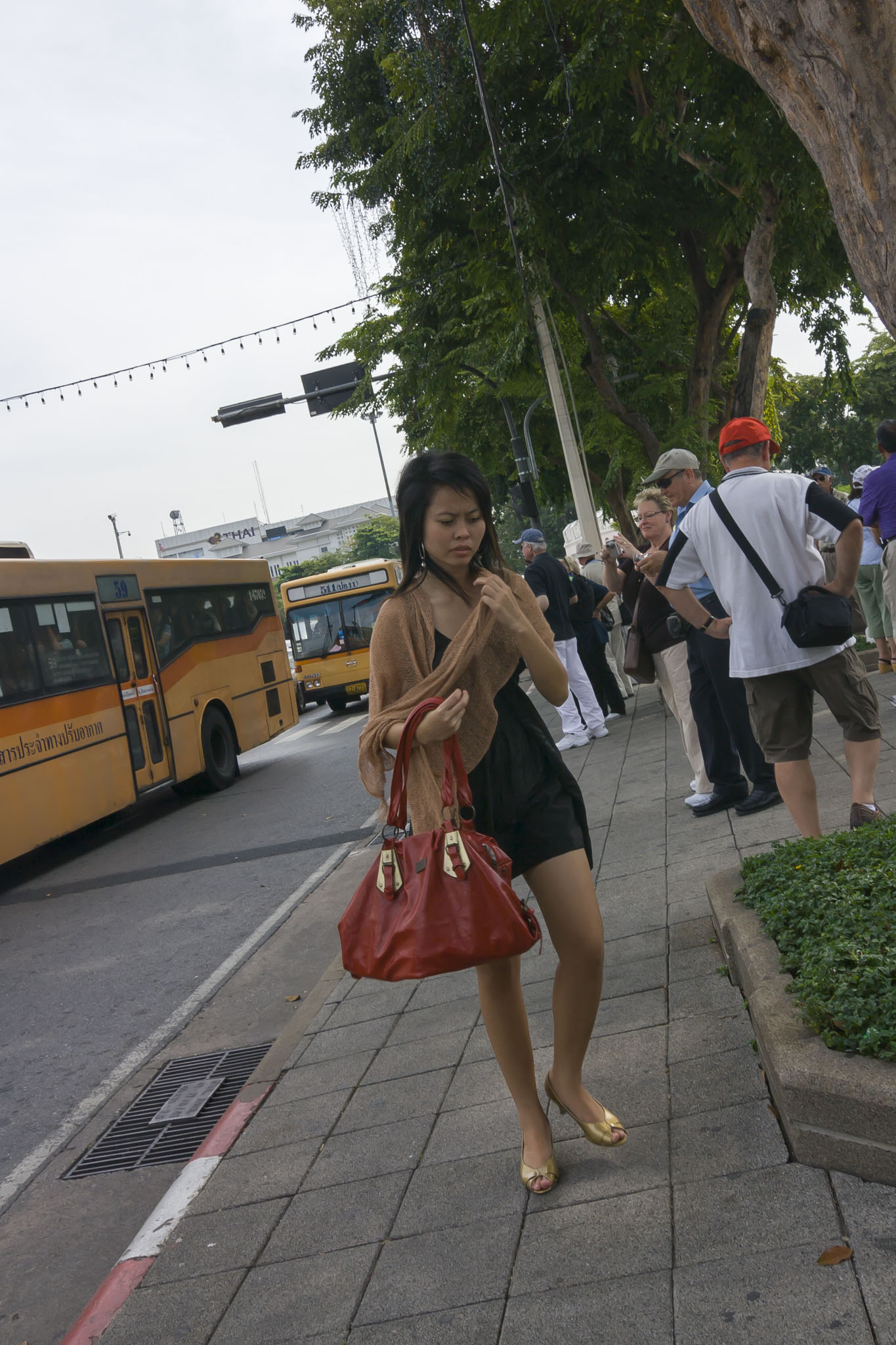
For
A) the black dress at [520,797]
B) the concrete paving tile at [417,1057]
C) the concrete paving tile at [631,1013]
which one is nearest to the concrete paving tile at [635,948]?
the concrete paving tile at [631,1013]

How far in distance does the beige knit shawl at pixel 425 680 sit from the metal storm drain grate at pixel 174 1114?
6.90 feet

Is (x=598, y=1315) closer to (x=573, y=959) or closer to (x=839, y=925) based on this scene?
(x=573, y=959)

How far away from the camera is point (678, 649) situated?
7.53 metres

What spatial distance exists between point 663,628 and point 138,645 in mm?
7700

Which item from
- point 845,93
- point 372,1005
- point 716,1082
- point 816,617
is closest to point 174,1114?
point 372,1005

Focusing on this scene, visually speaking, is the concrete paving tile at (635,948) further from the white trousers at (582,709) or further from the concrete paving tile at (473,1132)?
the white trousers at (582,709)

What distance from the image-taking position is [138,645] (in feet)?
43.8

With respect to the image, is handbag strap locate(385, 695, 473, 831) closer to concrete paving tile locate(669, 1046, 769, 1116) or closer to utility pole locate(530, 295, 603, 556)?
concrete paving tile locate(669, 1046, 769, 1116)

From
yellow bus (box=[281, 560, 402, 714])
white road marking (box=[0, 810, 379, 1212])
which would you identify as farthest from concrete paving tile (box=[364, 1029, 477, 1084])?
yellow bus (box=[281, 560, 402, 714])

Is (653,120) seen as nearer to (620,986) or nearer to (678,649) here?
(678,649)

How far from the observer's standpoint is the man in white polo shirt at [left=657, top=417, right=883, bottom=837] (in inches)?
190

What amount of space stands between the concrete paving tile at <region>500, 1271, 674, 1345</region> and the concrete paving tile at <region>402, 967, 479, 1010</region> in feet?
7.25

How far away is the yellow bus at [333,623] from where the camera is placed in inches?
949

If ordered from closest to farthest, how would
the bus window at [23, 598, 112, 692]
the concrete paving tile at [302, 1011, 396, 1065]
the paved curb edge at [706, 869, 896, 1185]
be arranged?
the paved curb edge at [706, 869, 896, 1185] → the concrete paving tile at [302, 1011, 396, 1065] → the bus window at [23, 598, 112, 692]
